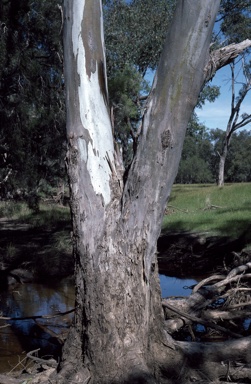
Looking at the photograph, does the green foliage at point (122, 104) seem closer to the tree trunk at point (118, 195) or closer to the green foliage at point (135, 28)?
the green foliage at point (135, 28)

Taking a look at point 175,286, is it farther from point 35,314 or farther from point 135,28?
point 135,28

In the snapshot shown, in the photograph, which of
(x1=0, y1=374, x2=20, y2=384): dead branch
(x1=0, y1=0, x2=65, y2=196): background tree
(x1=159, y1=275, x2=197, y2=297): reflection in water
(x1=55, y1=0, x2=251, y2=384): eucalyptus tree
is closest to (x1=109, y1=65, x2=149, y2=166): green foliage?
(x1=0, y1=0, x2=65, y2=196): background tree

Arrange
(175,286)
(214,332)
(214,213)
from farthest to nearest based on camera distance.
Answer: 1. (214,213)
2. (175,286)
3. (214,332)

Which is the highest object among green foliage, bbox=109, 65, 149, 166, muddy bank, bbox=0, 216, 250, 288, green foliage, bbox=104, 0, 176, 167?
green foliage, bbox=104, 0, 176, 167

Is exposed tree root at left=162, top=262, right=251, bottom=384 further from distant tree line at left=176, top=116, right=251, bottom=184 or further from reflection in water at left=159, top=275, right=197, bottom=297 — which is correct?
distant tree line at left=176, top=116, right=251, bottom=184

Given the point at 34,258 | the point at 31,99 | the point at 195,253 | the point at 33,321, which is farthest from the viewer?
the point at 195,253

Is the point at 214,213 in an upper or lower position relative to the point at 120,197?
lower

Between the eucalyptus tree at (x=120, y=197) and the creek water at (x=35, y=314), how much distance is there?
1293 mm

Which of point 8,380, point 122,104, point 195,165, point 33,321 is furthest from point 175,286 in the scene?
point 195,165

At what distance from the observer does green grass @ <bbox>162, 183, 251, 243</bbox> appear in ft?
36.9

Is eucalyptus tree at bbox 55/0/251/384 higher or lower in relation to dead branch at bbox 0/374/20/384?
higher

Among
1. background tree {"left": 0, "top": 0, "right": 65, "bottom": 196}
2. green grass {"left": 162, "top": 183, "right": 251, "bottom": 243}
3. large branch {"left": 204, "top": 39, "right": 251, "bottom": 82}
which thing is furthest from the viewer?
green grass {"left": 162, "top": 183, "right": 251, "bottom": 243}

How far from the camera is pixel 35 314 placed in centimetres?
718

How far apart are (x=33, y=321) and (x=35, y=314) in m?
0.47
